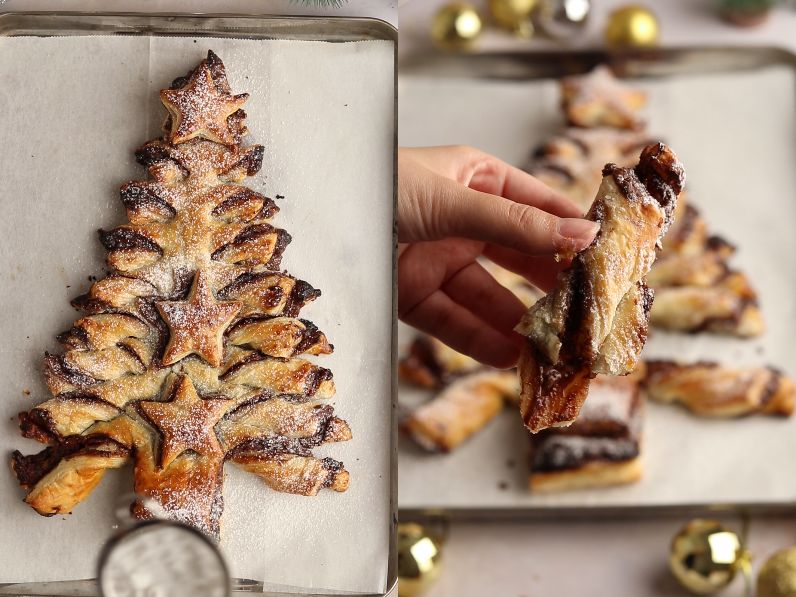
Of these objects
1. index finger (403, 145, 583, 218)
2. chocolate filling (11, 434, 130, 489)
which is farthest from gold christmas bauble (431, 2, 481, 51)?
chocolate filling (11, 434, 130, 489)

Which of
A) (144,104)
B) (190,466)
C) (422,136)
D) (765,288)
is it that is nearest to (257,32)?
(144,104)

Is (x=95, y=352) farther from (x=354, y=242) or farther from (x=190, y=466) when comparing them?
(x=354, y=242)

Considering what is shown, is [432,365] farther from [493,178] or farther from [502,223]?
[502,223]

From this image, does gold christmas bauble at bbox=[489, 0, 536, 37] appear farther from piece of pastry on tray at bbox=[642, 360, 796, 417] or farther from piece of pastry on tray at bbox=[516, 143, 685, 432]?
piece of pastry on tray at bbox=[516, 143, 685, 432]

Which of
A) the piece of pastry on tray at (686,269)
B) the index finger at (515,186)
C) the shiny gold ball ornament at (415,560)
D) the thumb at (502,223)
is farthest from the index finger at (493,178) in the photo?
the shiny gold ball ornament at (415,560)

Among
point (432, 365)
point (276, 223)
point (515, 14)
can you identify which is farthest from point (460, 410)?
point (515, 14)

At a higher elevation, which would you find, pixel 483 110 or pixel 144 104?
pixel 483 110
